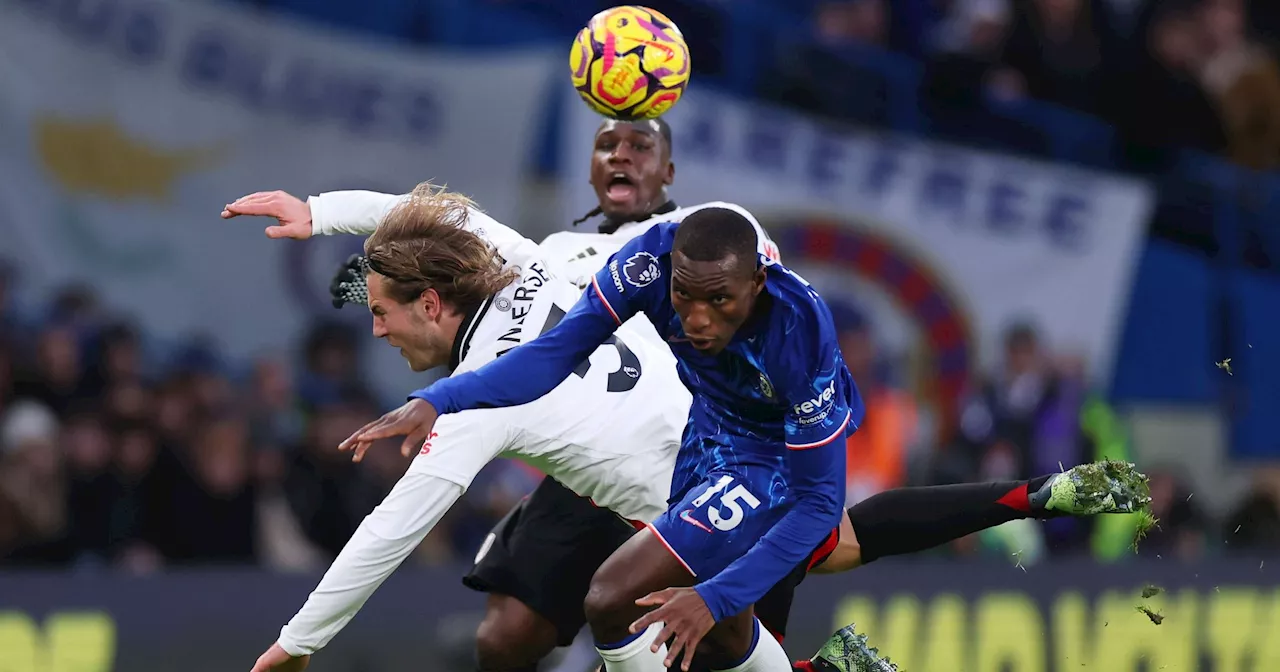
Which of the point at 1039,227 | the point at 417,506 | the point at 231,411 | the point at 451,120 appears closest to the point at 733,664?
the point at 417,506

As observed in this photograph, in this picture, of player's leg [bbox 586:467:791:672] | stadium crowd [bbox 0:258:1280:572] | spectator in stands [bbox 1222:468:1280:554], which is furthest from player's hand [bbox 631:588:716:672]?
spectator in stands [bbox 1222:468:1280:554]

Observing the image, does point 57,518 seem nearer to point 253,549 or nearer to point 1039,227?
point 253,549

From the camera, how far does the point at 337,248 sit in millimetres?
11617

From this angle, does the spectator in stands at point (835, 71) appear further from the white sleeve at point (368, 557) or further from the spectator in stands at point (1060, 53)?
the white sleeve at point (368, 557)

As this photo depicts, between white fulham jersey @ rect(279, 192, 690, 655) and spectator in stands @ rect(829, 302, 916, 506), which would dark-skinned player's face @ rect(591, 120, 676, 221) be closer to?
white fulham jersey @ rect(279, 192, 690, 655)

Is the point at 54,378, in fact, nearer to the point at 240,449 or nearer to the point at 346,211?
the point at 240,449

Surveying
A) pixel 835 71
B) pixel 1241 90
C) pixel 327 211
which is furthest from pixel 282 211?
pixel 1241 90

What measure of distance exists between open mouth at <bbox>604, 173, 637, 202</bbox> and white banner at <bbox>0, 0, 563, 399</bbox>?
16.2ft

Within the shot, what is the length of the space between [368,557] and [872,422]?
21.8 ft

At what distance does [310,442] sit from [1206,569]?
5405 mm

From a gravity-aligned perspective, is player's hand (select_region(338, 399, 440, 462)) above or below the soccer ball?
below

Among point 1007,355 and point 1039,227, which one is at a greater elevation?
point 1039,227

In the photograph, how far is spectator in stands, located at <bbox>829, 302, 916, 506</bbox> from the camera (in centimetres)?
1152

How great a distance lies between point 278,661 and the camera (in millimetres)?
5508
